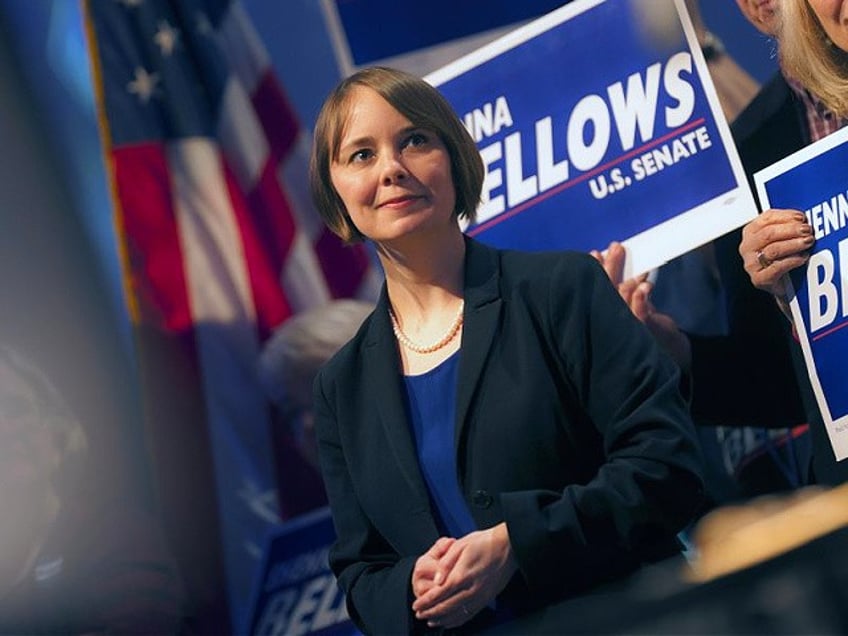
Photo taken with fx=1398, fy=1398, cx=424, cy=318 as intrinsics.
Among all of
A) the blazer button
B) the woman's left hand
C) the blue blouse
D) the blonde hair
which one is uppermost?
the blonde hair

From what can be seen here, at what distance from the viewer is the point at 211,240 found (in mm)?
3102

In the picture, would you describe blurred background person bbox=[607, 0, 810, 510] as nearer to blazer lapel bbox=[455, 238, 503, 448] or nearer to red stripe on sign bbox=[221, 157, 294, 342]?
blazer lapel bbox=[455, 238, 503, 448]

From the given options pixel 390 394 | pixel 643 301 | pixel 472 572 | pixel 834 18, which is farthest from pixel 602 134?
pixel 472 572

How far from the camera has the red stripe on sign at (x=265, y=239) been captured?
3070mm

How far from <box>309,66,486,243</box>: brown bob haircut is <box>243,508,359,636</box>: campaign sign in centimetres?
106

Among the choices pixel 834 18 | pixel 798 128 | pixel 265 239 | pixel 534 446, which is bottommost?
pixel 534 446

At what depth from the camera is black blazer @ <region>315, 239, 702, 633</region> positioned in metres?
1.61

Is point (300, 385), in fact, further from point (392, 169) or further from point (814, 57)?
point (814, 57)

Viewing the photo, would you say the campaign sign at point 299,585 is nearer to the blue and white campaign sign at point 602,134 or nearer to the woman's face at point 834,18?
the blue and white campaign sign at point 602,134

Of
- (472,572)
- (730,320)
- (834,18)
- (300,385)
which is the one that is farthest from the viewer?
(300,385)

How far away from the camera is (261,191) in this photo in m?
3.09

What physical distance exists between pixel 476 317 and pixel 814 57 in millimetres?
624

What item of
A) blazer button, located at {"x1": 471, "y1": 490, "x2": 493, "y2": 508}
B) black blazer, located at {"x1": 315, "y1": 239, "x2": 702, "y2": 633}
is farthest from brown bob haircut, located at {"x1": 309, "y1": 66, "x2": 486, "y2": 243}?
blazer button, located at {"x1": 471, "y1": 490, "x2": 493, "y2": 508}

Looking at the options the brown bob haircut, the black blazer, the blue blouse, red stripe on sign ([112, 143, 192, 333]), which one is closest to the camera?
the black blazer
